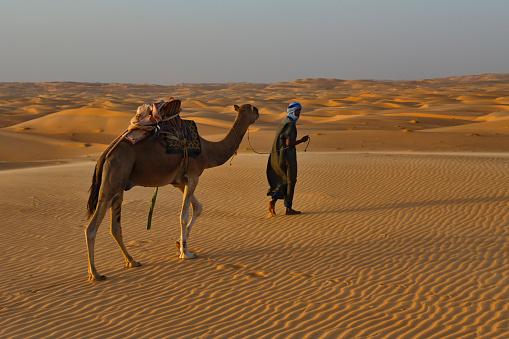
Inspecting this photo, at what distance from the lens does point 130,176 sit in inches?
299

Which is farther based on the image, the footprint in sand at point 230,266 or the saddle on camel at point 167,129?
the footprint in sand at point 230,266

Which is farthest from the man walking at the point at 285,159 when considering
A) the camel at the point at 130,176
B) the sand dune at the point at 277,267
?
the camel at the point at 130,176

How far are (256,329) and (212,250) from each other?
364 centimetres

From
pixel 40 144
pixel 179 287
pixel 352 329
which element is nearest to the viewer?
pixel 352 329

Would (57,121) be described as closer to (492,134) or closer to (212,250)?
(492,134)

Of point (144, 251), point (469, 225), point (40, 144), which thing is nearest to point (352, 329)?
point (144, 251)

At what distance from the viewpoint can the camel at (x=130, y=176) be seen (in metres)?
7.26

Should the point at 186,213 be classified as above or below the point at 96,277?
above

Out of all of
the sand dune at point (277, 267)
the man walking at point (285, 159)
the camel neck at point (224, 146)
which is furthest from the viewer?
the man walking at point (285, 159)

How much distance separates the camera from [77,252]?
30.4 feet

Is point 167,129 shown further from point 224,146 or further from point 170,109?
point 224,146

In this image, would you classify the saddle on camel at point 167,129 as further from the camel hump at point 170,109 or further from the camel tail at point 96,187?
the camel tail at point 96,187

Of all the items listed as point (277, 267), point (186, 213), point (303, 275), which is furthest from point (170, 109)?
point (303, 275)

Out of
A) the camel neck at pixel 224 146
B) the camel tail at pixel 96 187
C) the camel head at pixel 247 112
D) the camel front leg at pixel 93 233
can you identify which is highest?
the camel head at pixel 247 112
